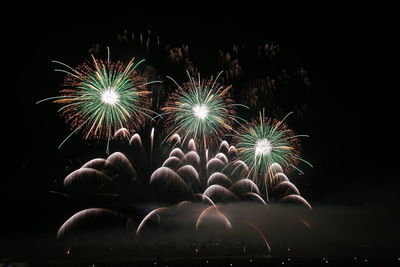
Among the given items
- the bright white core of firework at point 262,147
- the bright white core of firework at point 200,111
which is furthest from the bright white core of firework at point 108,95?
the bright white core of firework at point 262,147

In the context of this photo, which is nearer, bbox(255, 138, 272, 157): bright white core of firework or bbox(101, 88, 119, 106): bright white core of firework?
bbox(101, 88, 119, 106): bright white core of firework

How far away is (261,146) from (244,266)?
9867cm

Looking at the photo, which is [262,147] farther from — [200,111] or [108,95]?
[108,95]

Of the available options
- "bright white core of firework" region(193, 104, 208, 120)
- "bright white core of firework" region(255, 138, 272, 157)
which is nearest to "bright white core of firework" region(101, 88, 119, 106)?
"bright white core of firework" region(193, 104, 208, 120)

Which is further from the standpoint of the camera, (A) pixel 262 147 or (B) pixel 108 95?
(A) pixel 262 147

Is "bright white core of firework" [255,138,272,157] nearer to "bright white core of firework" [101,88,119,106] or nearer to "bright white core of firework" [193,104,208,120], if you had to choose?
"bright white core of firework" [193,104,208,120]

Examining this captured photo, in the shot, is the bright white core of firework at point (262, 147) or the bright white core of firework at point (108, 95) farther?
the bright white core of firework at point (262, 147)

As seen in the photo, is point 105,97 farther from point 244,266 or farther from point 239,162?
point 244,266

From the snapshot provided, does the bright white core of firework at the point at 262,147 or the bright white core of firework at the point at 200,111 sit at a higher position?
the bright white core of firework at the point at 200,111

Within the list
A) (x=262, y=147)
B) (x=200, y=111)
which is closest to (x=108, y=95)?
(x=200, y=111)

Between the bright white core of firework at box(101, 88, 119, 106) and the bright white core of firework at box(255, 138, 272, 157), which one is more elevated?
the bright white core of firework at box(101, 88, 119, 106)

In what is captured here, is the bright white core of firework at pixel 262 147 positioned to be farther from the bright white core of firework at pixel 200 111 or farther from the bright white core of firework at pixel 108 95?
the bright white core of firework at pixel 108 95

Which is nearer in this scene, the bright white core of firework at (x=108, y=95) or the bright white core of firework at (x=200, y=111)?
the bright white core of firework at (x=108, y=95)

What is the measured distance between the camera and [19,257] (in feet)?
504
